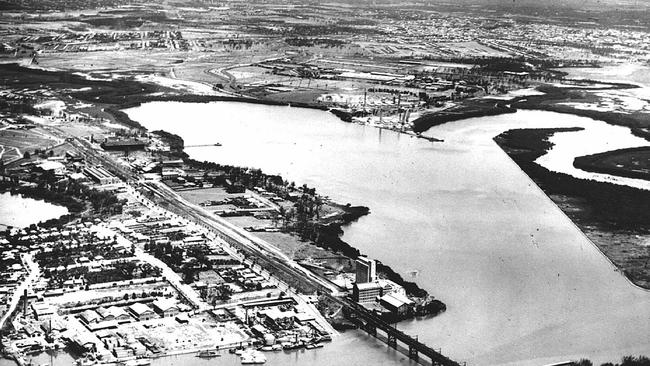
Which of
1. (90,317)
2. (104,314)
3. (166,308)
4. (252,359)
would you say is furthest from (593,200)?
(90,317)

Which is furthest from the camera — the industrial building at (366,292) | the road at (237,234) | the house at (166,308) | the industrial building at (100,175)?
the industrial building at (100,175)

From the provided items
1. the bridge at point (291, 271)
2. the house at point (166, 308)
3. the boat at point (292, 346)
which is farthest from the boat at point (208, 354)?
the bridge at point (291, 271)

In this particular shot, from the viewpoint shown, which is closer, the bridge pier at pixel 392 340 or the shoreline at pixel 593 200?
the bridge pier at pixel 392 340

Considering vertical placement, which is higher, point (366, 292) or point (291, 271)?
point (366, 292)

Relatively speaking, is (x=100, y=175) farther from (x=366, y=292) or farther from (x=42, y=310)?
(x=366, y=292)

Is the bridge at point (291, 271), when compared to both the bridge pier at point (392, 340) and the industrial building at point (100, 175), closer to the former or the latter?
the bridge pier at point (392, 340)

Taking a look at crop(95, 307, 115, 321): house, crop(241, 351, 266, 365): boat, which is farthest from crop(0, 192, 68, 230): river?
crop(241, 351, 266, 365): boat

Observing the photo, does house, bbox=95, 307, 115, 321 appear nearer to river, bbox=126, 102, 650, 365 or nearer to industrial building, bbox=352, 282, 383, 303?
river, bbox=126, 102, 650, 365
